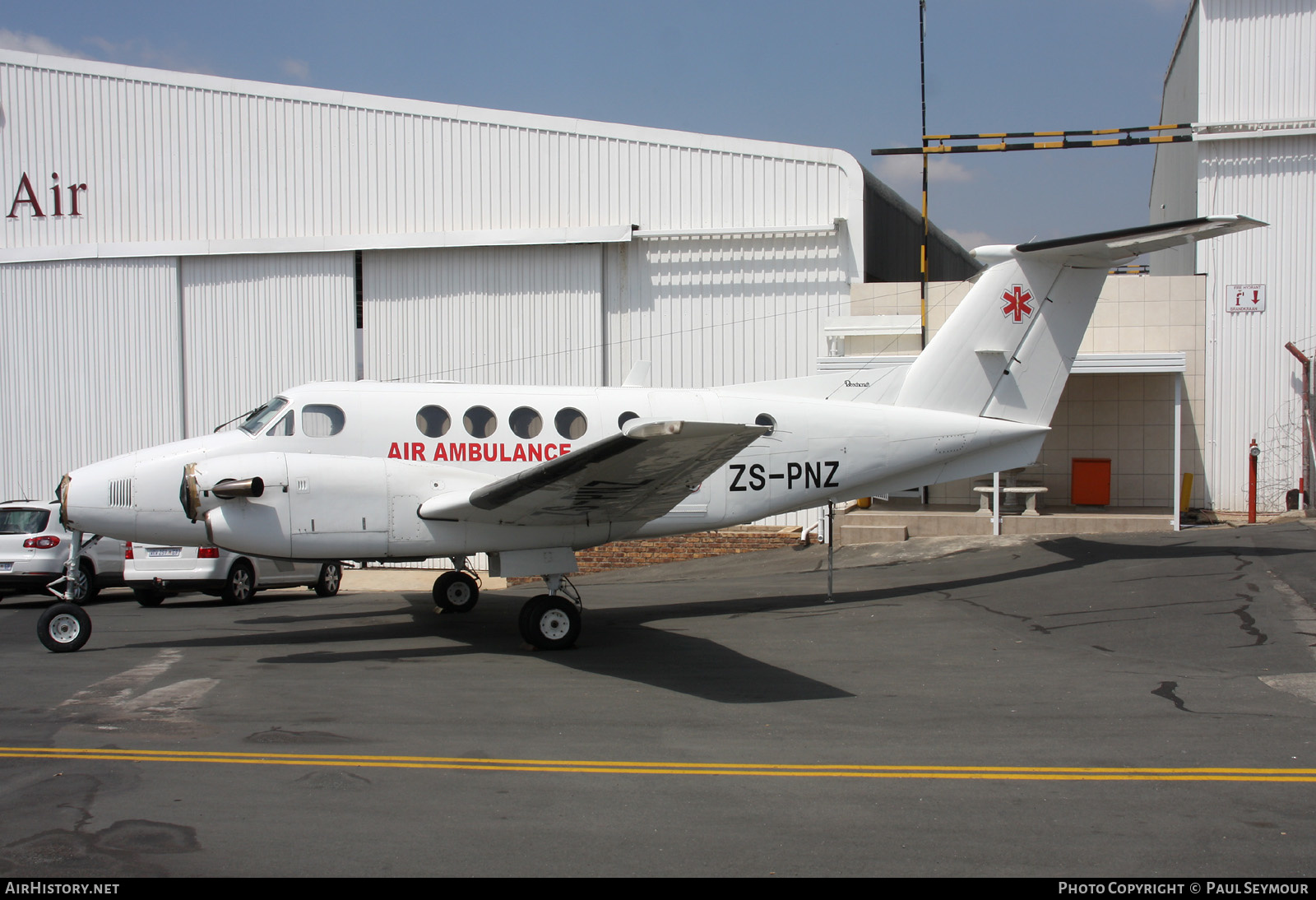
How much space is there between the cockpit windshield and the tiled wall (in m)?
→ 12.4

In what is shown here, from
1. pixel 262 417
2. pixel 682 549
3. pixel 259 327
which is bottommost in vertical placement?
pixel 682 549

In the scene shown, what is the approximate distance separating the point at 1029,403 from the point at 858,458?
302 centimetres

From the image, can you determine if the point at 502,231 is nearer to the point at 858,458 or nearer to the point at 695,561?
the point at 695,561

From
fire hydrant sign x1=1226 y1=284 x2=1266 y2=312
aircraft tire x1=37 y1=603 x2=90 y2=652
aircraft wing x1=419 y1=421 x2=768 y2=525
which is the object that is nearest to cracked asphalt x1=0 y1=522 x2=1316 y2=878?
aircraft tire x1=37 y1=603 x2=90 y2=652

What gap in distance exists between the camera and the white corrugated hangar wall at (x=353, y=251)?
2125 centimetres

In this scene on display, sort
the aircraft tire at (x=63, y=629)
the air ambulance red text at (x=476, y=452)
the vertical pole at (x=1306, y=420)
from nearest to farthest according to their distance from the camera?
1. the aircraft tire at (x=63, y=629)
2. the air ambulance red text at (x=476, y=452)
3. the vertical pole at (x=1306, y=420)

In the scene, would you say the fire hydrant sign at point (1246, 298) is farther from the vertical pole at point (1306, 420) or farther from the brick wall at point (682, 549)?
the brick wall at point (682, 549)

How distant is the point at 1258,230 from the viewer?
61.8 feet

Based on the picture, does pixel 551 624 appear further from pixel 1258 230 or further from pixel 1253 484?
pixel 1258 230

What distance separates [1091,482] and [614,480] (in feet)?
43.3

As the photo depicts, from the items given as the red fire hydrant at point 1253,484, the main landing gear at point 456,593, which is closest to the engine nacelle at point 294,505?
the main landing gear at point 456,593

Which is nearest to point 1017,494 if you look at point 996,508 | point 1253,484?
point 996,508

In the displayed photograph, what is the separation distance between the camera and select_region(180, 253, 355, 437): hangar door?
75.7 ft

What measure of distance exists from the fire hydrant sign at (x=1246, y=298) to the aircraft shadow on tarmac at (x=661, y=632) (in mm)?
5901
